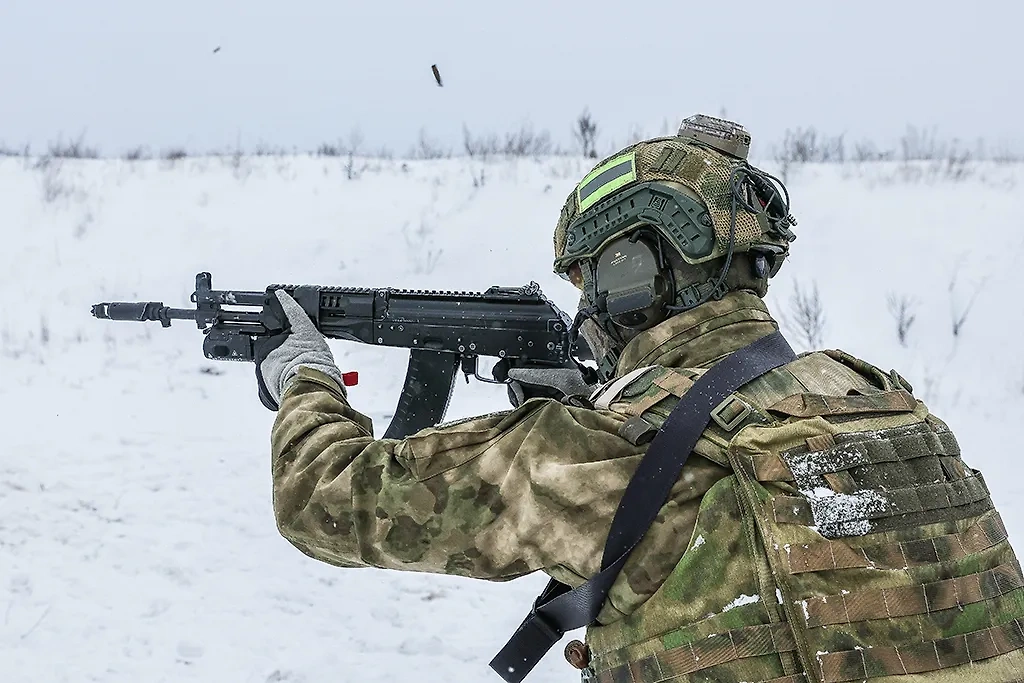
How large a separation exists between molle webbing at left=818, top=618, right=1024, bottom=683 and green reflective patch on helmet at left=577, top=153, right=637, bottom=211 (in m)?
1.11

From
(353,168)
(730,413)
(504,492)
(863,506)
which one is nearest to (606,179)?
(730,413)

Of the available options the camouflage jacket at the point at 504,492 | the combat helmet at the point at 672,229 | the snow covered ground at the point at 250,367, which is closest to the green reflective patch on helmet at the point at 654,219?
the combat helmet at the point at 672,229

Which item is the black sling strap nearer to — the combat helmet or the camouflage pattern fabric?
the camouflage pattern fabric

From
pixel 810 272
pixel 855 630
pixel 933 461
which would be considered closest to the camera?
pixel 855 630

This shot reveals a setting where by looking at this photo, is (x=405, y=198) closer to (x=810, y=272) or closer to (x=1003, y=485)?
(x=810, y=272)

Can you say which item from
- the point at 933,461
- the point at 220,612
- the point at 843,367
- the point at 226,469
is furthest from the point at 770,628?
the point at 226,469

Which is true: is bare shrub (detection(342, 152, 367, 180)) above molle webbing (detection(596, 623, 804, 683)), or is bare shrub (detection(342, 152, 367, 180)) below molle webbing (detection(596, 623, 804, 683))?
above

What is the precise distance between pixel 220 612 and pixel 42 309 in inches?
210

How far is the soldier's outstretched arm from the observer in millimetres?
1583

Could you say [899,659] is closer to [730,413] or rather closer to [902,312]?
[730,413]

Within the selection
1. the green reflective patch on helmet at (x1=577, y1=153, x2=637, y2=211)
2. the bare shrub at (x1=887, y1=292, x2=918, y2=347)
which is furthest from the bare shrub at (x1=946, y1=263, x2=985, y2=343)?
the green reflective patch on helmet at (x1=577, y1=153, x2=637, y2=211)

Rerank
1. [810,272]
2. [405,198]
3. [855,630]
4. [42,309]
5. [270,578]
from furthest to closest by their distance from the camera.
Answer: [405,198]
[810,272]
[42,309]
[270,578]
[855,630]

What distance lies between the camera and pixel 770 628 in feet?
4.80

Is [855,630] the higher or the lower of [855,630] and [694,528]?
the lower
